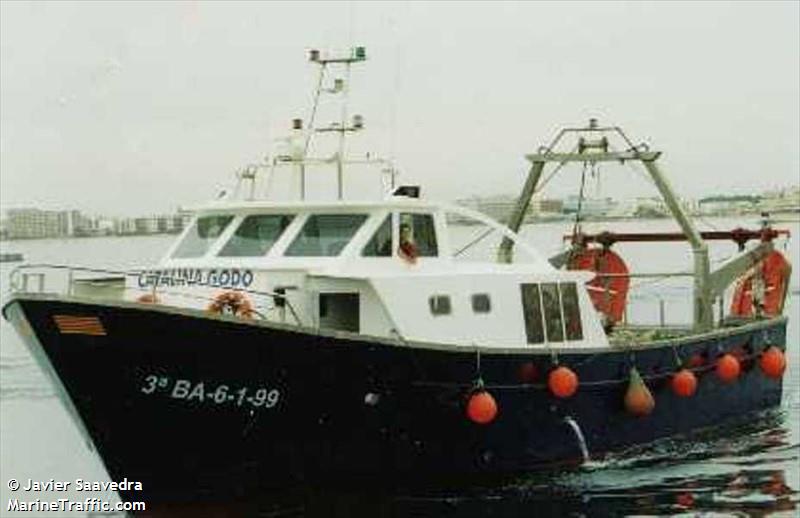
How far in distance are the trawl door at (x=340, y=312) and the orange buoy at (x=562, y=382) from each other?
258cm

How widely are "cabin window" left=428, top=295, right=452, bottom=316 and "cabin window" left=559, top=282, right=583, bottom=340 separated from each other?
7.32 ft

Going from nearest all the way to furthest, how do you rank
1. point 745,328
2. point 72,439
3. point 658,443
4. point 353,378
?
1. point 353,378
2. point 658,443
3. point 745,328
4. point 72,439

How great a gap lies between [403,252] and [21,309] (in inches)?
182

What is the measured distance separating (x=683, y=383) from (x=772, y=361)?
339 cm

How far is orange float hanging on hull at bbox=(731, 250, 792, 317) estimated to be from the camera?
2499cm

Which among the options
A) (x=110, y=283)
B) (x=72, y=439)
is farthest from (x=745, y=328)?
(x=72, y=439)

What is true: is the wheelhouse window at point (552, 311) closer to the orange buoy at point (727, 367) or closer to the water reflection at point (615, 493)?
the water reflection at point (615, 493)

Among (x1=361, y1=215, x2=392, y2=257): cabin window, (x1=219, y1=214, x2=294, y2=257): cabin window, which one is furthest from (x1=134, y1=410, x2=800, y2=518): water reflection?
(x1=219, y1=214, x2=294, y2=257): cabin window

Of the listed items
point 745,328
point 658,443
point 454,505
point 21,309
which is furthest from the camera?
point 745,328

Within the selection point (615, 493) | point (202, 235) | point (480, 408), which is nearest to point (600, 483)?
point (615, 493)

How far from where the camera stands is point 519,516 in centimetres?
1678

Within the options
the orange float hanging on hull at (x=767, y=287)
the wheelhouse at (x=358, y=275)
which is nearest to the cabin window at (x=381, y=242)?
the wheelhouse at (x=358, y=275)

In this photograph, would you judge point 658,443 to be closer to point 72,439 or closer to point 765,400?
point 765,400

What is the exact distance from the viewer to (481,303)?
17.3 meters
